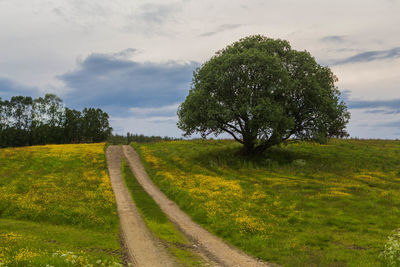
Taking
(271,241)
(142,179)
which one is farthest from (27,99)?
(271,241)

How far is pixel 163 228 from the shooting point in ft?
67.1

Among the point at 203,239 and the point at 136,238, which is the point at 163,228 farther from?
the point at 203,239

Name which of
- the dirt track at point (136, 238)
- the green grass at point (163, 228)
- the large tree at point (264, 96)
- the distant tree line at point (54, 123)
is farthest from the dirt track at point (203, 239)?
the distant tree line at point (54, 123)

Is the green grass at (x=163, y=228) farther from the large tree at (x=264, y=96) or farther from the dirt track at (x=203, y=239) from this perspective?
the large tree at (x=264, y=96)

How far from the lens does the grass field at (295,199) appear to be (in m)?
16.1

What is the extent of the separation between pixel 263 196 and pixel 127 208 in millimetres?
13363

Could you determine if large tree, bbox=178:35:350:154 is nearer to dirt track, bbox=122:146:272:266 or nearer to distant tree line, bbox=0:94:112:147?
dirt track, bbox=122:146:272:266

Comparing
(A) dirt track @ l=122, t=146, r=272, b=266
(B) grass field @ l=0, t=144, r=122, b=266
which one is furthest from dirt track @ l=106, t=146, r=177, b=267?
(A) dirt track @ l=122, t=146, r=272, b=266

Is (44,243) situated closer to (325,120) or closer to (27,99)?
(325,120)

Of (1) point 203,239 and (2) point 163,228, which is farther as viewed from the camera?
(2) point 163,228

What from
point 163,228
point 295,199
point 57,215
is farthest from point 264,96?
point 57,215

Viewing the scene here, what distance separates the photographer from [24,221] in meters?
21.8

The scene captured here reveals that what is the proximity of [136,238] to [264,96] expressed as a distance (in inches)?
1185

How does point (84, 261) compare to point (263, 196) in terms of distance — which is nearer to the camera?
point (84, 261)
